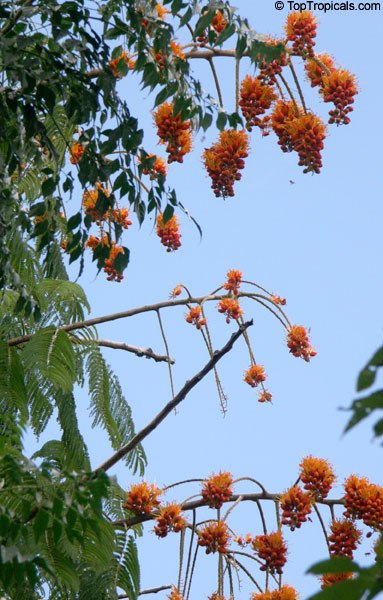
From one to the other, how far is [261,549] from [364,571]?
3.45 m

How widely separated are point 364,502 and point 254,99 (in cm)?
186

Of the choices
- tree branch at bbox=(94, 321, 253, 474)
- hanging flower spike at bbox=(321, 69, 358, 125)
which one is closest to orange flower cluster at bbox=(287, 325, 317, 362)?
hanging flower spike at bbox=(321, 69, 358, 125)

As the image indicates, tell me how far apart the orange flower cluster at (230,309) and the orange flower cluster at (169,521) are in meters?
1.30

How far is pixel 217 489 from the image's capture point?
470 centimetres

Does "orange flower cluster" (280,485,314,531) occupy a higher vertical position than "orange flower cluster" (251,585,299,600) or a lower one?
higher

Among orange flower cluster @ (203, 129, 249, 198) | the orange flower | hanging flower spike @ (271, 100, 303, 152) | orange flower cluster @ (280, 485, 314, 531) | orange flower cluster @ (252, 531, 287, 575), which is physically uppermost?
hanging flower spike @ (271, 100, 303, 152)

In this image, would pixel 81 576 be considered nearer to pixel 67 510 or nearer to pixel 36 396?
pixel 36 396

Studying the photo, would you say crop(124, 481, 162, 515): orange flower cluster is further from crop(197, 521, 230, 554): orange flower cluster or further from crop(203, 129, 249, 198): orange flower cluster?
crop(203, 129, 249, 198): orange flower cluster

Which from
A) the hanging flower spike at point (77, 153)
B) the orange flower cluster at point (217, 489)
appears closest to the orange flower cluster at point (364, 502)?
the orange flower cluster at point (217, 489)

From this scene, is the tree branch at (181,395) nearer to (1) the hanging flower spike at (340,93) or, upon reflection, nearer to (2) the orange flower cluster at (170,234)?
(1) the hanging flower spike at (340,93)

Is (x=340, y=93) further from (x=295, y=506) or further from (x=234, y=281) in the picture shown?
(x=295, y=506)

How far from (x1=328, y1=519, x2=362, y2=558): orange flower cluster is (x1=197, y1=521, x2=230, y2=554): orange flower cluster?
18.4 inches

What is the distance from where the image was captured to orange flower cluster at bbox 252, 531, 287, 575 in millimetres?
4570

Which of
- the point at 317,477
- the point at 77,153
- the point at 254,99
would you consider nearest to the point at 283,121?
the point at 254,99
